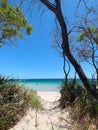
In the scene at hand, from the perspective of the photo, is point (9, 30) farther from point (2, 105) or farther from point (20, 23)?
point (2, 105)

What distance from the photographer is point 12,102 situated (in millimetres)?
8195

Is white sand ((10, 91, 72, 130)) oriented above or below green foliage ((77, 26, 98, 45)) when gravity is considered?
below

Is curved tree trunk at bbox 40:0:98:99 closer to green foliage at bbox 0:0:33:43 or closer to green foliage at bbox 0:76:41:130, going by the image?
green foliage at bbox 0:76:41:130

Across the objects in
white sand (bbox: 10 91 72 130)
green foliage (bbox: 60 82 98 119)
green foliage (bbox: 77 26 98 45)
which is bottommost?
white sand (bbox: 10 91 72 130)

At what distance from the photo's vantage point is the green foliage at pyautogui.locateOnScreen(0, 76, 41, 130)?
7293 mm

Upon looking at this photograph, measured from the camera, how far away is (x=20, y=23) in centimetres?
1390

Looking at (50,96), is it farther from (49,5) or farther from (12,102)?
(49,5)

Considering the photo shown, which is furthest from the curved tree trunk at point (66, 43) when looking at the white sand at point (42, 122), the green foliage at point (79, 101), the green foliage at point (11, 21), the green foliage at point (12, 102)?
the green foliage at point (11, 21)

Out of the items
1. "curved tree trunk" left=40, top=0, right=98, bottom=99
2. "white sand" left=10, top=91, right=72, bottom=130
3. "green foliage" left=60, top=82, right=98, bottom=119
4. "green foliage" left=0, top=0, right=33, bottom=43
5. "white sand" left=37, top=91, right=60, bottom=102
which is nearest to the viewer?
"curved tree trunk" left=40, top=0, right=98, bottom=99

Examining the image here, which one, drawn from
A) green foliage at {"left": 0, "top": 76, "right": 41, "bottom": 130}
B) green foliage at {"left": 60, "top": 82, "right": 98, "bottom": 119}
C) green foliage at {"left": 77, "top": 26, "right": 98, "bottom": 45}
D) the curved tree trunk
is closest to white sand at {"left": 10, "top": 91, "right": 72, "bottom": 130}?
green foliage at {"left": 0, "top": 76, "right": 41, "bottom": 130}

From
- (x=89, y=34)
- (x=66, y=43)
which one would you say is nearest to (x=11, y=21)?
(x=89, y=34)

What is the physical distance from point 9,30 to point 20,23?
196 cm

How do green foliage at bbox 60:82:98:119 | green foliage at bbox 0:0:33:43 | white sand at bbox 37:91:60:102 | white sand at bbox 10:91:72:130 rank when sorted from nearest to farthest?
white sand at bbox 10:91:72:130 < green foliage at bbox 60:82:98:119 < green foliage at bbox 0:0:33:43 < white sand at bbox 37:91:60:102

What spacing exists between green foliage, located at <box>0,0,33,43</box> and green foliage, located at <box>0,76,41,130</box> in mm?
4223
